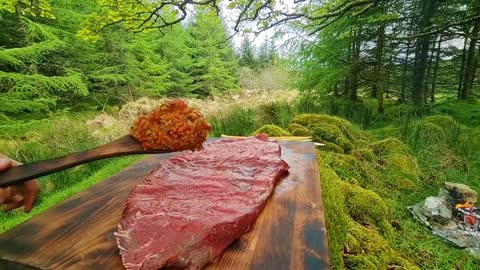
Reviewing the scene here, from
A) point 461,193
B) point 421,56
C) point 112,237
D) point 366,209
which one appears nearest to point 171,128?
point 112,237

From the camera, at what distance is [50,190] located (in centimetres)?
323

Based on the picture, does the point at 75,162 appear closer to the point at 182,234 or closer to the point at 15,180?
the point at 15,180

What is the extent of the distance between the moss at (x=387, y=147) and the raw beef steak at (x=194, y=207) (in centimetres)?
308

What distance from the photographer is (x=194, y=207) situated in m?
1.26

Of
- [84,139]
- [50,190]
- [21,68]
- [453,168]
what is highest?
[21,68]

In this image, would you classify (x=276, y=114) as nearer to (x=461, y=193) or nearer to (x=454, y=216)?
(x=461, y=193)

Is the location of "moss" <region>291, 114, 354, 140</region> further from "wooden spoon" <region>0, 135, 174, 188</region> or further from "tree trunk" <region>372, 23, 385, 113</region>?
"wooden spoon" <region>0, 135, 174, 188</region>

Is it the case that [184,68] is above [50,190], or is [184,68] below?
above

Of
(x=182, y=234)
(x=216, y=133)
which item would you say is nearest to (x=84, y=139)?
(x=216, y=133)

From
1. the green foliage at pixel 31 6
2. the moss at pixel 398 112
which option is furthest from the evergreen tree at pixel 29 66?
the moss at pixel 398 112

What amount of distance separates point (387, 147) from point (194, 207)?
394 centimetres

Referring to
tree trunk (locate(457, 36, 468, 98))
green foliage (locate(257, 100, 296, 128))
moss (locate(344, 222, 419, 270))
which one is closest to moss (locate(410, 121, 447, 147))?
green foliage (locate(257, 100, 296, 128))

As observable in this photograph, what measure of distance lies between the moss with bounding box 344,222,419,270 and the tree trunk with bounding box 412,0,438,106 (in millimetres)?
5772

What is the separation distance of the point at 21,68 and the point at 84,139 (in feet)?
22.8
